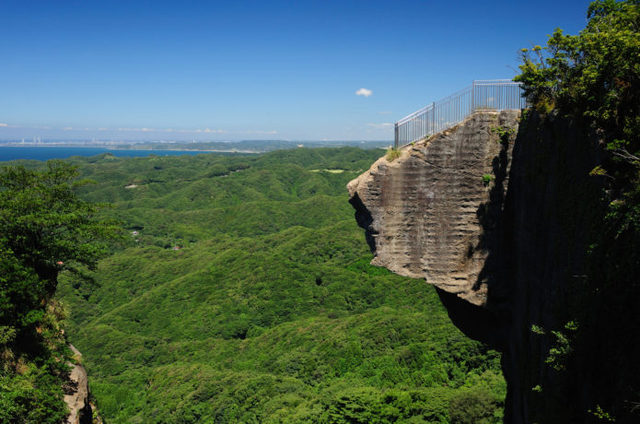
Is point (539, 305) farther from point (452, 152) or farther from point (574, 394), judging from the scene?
point (452, 152)

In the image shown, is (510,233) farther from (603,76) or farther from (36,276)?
(36,276)

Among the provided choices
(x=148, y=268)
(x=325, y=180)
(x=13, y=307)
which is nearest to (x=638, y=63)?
(x=13, y=307)

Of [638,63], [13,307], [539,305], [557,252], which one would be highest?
[638,63]

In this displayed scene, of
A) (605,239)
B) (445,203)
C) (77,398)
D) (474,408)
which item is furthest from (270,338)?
(605,239)

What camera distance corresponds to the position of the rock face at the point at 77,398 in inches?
617

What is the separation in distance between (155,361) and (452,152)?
191ft

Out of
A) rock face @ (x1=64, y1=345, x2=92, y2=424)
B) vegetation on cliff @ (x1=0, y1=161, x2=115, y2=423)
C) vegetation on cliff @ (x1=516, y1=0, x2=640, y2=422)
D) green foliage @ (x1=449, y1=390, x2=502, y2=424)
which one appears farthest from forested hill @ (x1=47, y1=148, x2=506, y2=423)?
vegetation on cliff @ (x1=516, y1=0, x2=640, y2=422)

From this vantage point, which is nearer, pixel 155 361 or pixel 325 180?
pixel 155 361

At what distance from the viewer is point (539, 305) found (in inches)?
449

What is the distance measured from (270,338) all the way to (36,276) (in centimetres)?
4424

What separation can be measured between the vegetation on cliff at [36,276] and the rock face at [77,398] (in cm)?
49

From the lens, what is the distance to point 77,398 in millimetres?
16250

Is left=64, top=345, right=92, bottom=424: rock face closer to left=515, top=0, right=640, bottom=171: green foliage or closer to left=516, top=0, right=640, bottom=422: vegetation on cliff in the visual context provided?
left=516, top=0, right=640, bottom=422: vegetation on cliff

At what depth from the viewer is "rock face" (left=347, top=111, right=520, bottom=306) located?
1391cm
